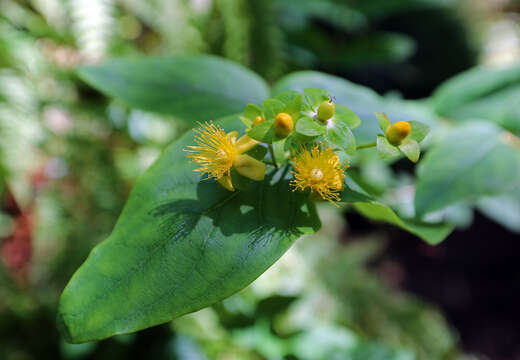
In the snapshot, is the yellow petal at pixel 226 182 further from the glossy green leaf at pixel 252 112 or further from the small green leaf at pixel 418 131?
the small green leaf at pixel 418 131

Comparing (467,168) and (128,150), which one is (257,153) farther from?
(128,150)

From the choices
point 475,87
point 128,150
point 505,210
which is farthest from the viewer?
point 128,150

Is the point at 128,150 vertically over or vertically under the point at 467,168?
under

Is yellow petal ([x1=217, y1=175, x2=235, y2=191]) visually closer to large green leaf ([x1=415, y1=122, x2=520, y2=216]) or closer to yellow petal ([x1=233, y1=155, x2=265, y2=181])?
yellow petal ([x1=233, y1=155, x2=265, y2=181])

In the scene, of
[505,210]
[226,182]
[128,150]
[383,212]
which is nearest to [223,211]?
[226,182]

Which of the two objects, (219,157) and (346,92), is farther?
(346,92)

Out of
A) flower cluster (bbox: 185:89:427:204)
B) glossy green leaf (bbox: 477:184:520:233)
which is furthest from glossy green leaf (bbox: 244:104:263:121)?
glossy green leaf (bbox: 477:184:520:233)

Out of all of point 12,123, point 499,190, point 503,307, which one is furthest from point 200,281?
point 503,307

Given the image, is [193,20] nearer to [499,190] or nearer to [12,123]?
[12,123]
